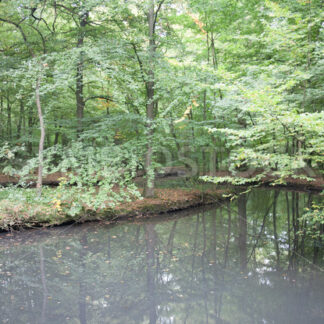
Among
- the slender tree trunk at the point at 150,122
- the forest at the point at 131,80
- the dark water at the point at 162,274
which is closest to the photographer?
the dark water at the point at 162,274

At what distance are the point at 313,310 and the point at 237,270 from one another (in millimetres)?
1634

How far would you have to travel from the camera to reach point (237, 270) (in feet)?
18.1

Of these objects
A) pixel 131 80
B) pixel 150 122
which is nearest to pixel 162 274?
pixel 131 80

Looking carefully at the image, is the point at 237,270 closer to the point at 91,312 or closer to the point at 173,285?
the point at 173,285

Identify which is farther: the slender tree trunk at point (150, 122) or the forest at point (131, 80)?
the slender tree trunk at point (150, 122)

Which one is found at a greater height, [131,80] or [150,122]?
[131,80]

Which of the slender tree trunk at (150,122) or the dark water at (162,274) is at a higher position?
the slender tree trunk at (150,122)

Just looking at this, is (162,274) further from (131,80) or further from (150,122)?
(150,122)

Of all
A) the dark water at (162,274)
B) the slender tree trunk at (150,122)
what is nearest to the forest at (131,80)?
the slender tree trunk at (150,122)

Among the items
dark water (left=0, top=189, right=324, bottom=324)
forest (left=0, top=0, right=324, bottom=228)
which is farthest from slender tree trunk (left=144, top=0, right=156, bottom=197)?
dark water (left=0, top=189, right=324, bottom=324)

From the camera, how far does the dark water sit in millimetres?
4043

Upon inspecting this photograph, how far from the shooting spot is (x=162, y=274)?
5344 millimetres

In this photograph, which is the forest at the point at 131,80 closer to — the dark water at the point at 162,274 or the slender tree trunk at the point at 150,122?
the slender tree trunk at the point at 150,122

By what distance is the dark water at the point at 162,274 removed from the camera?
404cm
